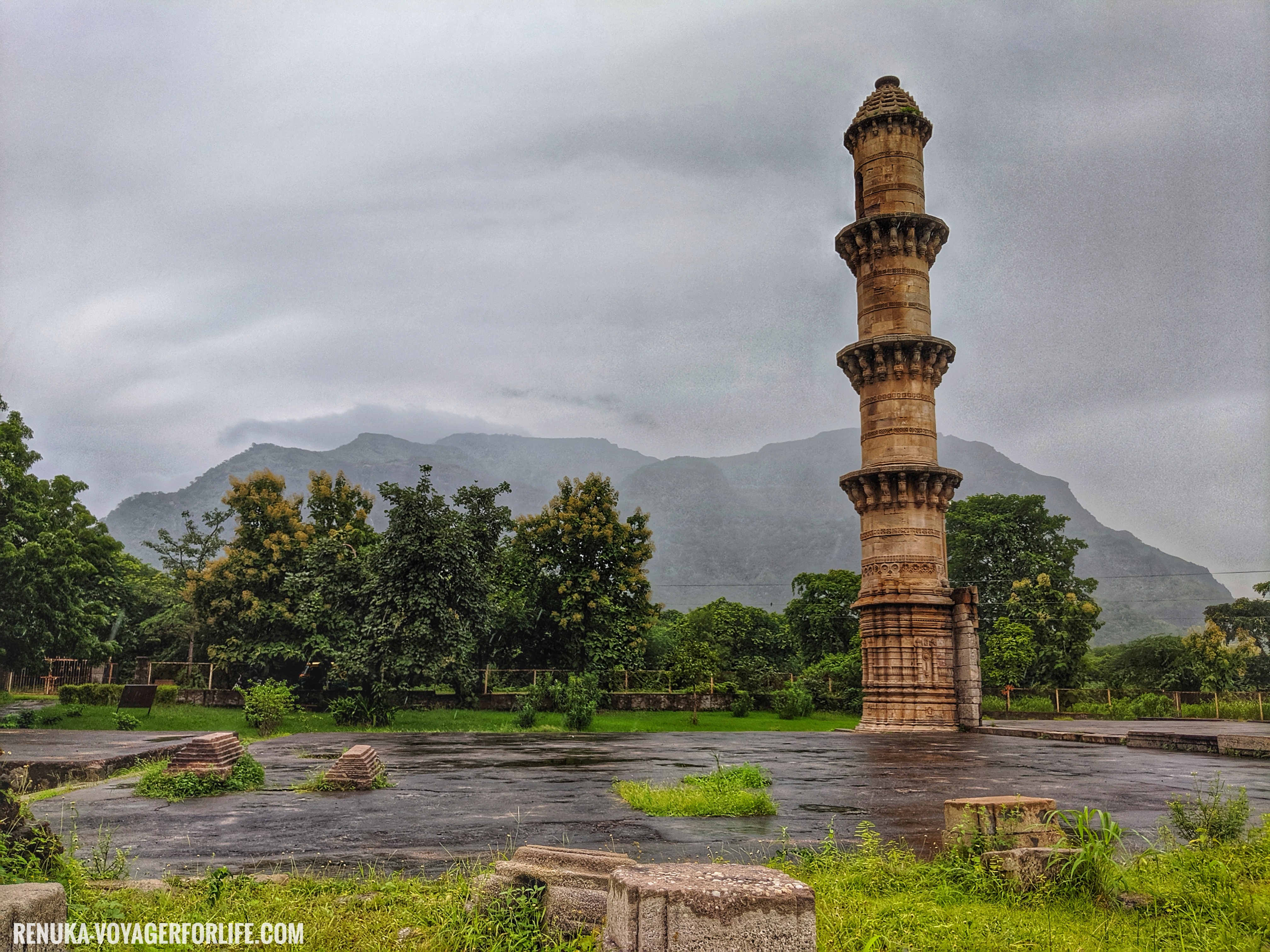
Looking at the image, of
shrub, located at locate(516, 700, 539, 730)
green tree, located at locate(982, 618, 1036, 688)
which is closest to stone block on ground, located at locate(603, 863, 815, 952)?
shrub, located at locate(516, 700, 539, 730)

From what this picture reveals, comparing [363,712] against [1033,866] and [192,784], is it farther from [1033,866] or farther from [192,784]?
[1033,866]

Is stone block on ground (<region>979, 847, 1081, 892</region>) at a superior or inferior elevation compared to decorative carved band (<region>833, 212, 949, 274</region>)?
inferior

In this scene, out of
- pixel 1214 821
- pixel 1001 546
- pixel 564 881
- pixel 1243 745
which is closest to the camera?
pixel 564 881

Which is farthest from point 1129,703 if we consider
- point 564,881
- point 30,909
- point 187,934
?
point 30,909

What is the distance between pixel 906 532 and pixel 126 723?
2300 centimetres

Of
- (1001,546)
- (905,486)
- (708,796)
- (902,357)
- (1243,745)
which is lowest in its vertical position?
(1243,745)

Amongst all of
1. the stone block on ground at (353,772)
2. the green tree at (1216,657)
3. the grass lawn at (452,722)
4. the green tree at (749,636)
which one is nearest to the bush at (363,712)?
→ the grass lawn at (452,722)

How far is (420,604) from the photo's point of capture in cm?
2652

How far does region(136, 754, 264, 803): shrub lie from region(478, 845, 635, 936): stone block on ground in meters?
7.47

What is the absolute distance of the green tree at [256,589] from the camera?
3409 cm

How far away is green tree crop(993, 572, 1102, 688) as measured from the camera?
43625mm

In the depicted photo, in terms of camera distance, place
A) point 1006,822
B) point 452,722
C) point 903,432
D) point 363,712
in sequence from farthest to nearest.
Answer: point 452,722 → point 903,432 → point 363,712 → point 1006,822

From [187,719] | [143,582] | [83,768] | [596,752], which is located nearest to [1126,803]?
[596,752]

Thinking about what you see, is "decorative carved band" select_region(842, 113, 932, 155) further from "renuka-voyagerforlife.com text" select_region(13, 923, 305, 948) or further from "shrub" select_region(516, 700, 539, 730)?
"renuka-voyagerforlife.com text" select_region(13, 923, 305, 948)
